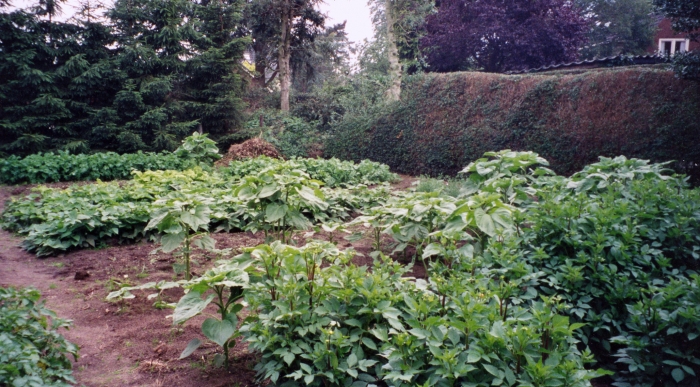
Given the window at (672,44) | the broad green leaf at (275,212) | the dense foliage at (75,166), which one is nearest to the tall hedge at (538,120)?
the dense foliage at (75,166)

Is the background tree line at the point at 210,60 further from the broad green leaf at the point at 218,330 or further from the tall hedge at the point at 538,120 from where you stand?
the broad green leaf at the point at 218,330

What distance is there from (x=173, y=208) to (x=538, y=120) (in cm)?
844

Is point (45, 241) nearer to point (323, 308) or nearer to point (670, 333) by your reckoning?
point (323, 308)

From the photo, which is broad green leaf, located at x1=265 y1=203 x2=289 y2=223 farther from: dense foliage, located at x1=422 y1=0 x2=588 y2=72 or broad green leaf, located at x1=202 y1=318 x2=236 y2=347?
dense foliage, located at x1=422 y1=0 x2=588 y2=72

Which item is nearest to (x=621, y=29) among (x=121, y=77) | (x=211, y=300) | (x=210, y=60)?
(x=210, y=60)

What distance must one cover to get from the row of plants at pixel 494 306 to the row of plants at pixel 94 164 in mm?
7678

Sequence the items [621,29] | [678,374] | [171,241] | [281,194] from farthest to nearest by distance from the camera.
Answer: [621,29], [281,194], [171,241], [678,374]

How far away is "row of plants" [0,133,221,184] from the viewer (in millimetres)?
9568

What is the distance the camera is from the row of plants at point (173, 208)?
3.65 m

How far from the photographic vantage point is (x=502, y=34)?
1953 centimetres

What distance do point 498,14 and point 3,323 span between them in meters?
20.4

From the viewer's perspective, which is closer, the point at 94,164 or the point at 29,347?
the point at 29,347

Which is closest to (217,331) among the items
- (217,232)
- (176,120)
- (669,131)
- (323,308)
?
(323,308)

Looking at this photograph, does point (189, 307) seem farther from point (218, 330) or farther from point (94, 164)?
point (94, 164)
